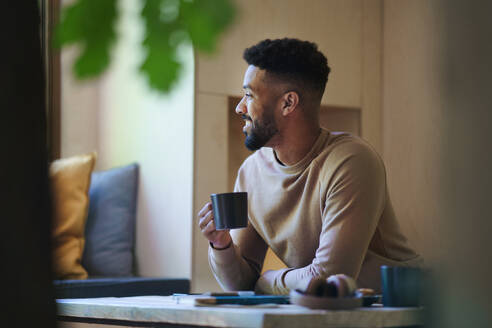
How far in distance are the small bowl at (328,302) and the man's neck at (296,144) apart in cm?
84

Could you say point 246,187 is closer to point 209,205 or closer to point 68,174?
point 209,205

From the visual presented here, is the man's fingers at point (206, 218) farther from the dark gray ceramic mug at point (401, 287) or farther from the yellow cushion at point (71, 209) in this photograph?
the yellow cushion at point (71, 209)

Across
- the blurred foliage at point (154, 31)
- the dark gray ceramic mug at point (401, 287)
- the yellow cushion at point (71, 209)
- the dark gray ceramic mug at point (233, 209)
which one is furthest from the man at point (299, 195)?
the yellow cushion at point (71, 209)

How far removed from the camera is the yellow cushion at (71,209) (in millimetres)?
2883

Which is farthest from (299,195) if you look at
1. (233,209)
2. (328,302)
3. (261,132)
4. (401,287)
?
(328,302)

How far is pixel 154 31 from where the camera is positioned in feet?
2.24

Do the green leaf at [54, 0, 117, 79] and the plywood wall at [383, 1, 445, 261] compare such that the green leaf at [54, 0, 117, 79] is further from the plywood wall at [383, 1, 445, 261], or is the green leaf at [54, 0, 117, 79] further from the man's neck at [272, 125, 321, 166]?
the plywood wall at [383, 1, 445, 261]

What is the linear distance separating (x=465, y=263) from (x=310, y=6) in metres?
2.79

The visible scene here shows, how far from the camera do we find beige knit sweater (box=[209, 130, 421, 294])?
1.64 metres

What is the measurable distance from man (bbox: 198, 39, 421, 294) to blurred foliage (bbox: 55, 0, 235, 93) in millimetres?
1010

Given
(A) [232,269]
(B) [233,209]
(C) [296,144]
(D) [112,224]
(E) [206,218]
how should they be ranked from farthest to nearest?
(D) [112,224] → (C) [296,144] → (A) [232,269] → (E) [206,218] → (B) [233,209]

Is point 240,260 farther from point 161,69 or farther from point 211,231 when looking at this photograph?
point 161,69

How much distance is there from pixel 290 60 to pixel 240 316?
1.09 m

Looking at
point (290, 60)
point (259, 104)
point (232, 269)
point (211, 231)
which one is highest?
point (290, 60)
